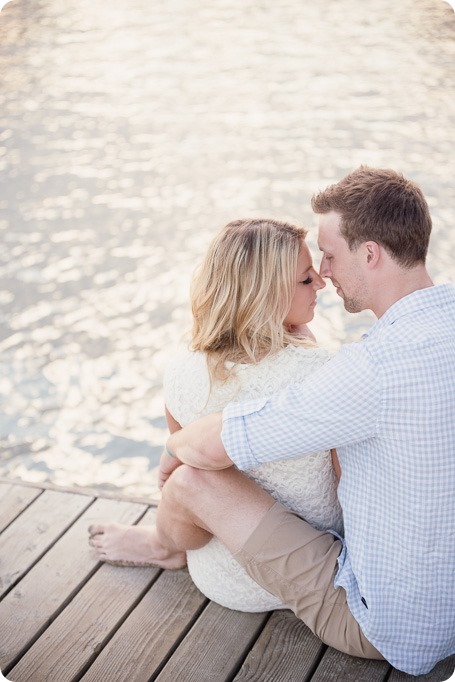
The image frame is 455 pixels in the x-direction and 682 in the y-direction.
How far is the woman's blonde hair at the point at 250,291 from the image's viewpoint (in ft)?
7.88

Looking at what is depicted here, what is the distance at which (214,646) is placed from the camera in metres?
2.56

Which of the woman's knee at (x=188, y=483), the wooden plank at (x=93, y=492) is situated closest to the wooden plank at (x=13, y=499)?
the wooden plank at (x=93, y=492)

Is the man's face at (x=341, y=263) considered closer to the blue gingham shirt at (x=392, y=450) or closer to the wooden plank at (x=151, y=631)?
the blue gingham shirt at (x=392, y=450)

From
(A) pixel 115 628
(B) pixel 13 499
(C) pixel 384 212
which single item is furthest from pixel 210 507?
(B) pixel 13 499

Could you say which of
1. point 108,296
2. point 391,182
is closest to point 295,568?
point 391,182

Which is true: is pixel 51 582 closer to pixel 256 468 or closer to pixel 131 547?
pixel 131 547

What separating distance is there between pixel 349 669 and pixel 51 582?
3.31 feet

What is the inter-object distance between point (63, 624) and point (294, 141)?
18.6ft

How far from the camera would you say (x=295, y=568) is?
238cm

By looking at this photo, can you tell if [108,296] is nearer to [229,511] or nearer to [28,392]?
[28,392]

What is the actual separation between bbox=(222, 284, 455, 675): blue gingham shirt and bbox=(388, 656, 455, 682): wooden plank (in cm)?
6

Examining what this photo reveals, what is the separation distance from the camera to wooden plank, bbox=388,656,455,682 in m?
2.39

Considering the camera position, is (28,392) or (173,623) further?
(28,392)

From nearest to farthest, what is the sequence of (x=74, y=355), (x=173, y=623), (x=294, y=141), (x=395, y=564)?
(x=395, y=564) < (x=173, y=623) < (x=74, y=355) < (x=294, y=141)
